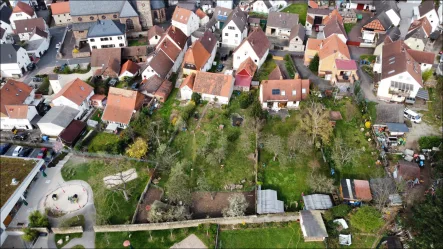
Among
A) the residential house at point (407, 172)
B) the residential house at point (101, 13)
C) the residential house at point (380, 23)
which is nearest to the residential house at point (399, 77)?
the residential house at point (380, 23)

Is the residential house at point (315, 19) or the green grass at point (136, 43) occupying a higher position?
the residential house at point (315, 19)

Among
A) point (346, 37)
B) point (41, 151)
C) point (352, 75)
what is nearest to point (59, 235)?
point (41, 151)

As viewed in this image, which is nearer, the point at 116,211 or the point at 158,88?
the point at 116,211

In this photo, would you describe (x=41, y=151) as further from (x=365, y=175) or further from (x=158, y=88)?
(x=365, y=175)

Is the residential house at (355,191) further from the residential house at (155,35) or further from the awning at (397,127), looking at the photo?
the residential house at (155,35)

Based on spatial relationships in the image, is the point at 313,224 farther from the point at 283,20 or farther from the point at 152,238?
the point at 283,20
